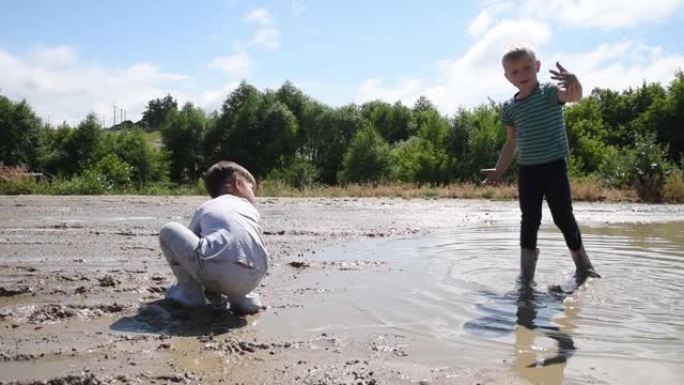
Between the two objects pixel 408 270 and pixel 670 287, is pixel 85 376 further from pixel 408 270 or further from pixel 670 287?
pixel 670 287

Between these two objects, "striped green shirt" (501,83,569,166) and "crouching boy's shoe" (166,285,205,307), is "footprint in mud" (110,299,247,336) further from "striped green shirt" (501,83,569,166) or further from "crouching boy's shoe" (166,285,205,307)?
"striped green shirt" (501,83,569,166)

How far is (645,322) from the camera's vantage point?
3.57 m

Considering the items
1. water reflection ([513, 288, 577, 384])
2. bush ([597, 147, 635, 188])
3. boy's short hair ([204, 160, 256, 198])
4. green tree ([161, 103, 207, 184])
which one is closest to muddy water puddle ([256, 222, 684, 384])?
water reflection ([513, 288, 577, 384])

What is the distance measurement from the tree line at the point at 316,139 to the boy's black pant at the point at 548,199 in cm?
3026

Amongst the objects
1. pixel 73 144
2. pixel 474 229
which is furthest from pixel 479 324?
pixel 73 144

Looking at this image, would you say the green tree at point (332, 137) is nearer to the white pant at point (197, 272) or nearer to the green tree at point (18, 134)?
the green tree at point (18, 134)

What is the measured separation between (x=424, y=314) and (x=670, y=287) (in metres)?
2.06

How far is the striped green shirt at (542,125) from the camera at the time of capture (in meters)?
4.91

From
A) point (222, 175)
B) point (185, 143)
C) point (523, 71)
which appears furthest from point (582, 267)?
point (185, 143)

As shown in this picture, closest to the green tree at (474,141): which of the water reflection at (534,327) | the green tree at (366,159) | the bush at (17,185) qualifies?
the green tree at (366,159)

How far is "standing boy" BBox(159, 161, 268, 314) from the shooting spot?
355 cm

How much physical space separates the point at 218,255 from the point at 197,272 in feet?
0.58

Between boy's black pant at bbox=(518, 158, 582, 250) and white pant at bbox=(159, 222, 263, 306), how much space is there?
2.45 metres

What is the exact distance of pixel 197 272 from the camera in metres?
3.60
